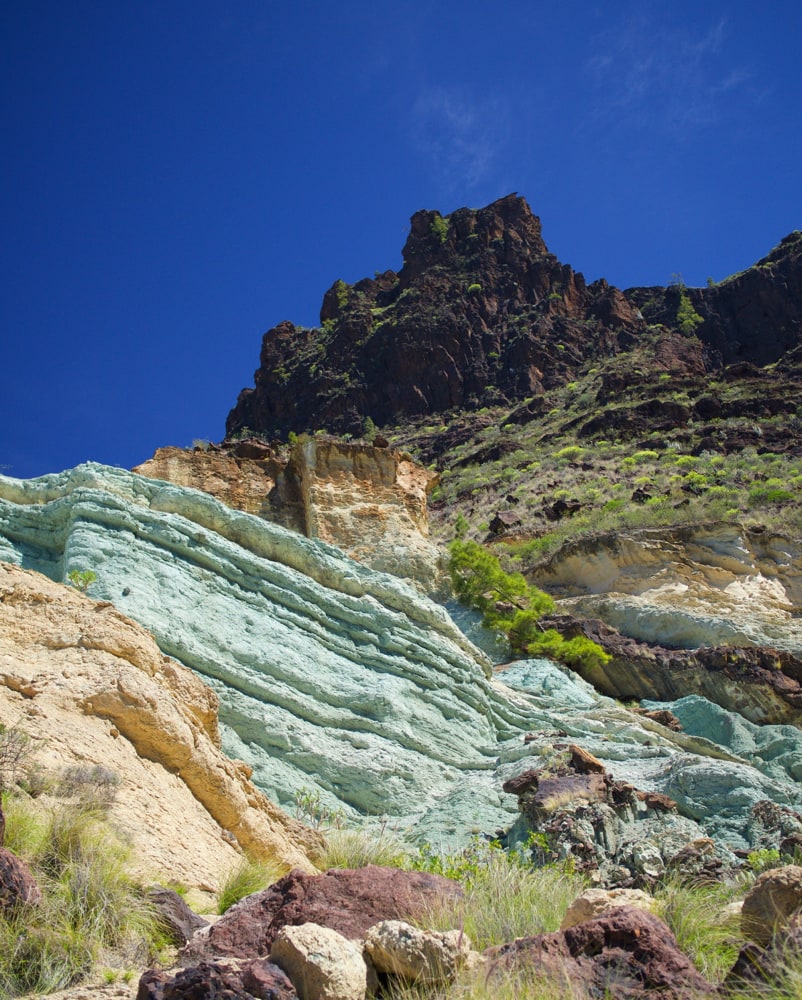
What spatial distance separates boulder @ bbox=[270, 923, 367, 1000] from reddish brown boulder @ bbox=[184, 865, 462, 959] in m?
0.45

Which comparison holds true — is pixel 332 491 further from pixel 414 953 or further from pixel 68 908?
pixel 414 953

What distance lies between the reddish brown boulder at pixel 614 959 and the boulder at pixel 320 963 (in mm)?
591

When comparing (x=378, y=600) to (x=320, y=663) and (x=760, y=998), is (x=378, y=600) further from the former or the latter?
(x=760, y=998)

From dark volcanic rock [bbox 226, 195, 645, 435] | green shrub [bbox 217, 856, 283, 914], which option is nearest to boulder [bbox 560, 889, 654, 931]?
green shrub [bbox 217, 856, 283, 914]

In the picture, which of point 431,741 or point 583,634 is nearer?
point 431,741

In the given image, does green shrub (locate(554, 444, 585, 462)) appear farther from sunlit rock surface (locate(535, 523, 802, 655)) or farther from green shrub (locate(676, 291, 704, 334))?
green shrub (locate(676, 291, 704, 334))

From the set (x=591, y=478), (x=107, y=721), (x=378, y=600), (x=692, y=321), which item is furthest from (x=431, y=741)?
(x=692, y=321)

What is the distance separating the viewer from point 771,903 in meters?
4.47

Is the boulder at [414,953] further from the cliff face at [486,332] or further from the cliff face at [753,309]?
the cliff face at [753,309]

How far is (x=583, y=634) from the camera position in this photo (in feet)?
69.7

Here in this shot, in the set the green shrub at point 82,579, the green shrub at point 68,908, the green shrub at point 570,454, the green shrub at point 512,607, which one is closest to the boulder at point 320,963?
the green shrub at point 68,908

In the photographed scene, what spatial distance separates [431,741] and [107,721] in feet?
20.9

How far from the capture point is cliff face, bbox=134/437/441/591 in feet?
70.0

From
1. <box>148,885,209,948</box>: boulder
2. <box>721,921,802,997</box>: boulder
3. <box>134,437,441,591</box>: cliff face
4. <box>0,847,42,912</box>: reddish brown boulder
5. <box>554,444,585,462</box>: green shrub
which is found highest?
<box>554,444,585,462</box>: green shrub
